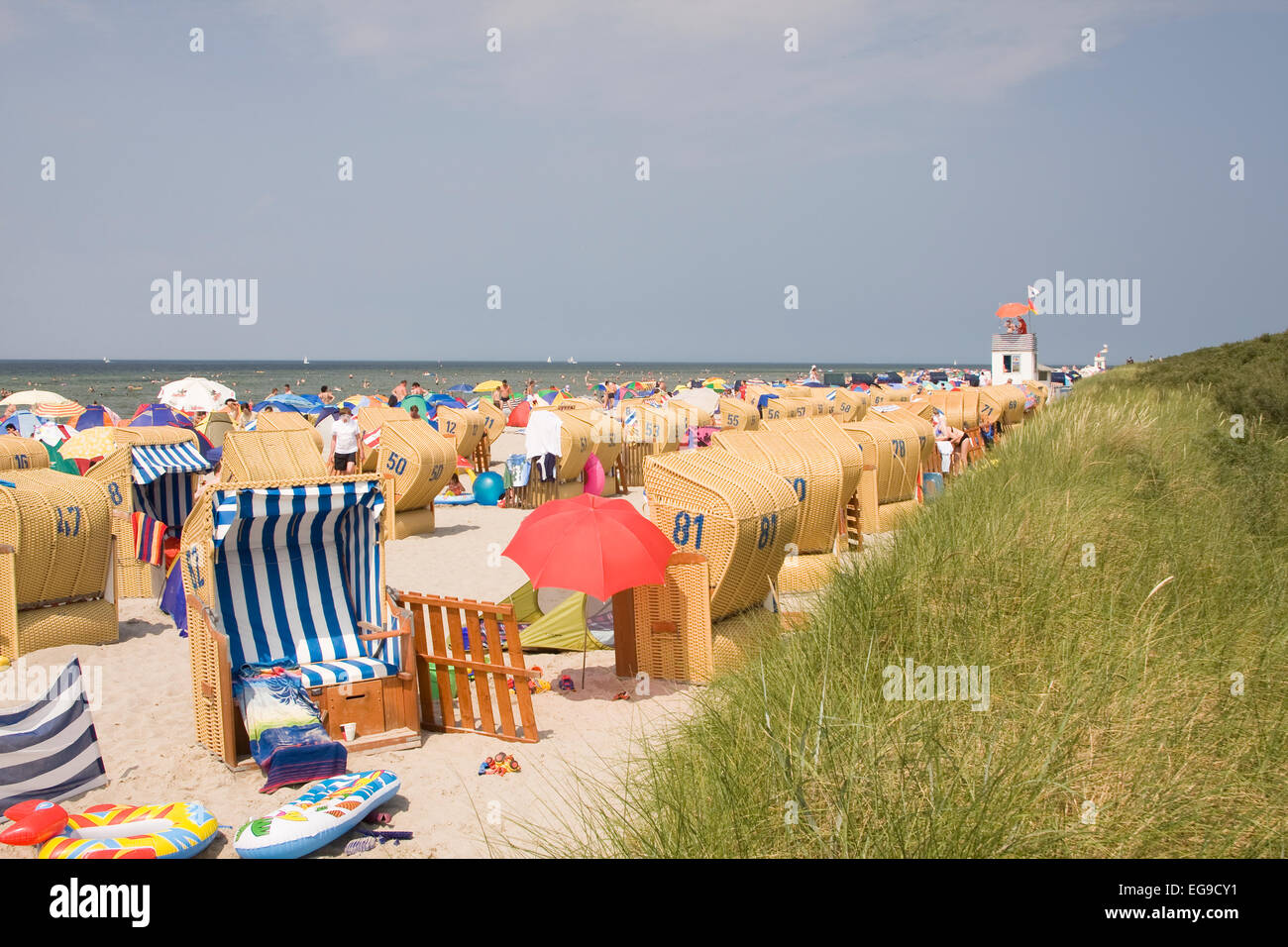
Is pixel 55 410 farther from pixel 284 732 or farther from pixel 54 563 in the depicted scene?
pixel 284 732

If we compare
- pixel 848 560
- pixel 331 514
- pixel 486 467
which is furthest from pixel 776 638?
pixel 486 467

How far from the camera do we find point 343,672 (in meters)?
5.86

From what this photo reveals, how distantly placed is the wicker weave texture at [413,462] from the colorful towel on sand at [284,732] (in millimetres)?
7086

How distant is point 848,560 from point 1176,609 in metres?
1.77

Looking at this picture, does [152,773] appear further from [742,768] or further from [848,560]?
[848,560]

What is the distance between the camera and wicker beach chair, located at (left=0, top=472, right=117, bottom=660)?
7328mm

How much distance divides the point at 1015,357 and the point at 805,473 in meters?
35.6

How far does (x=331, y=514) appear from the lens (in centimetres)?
657
